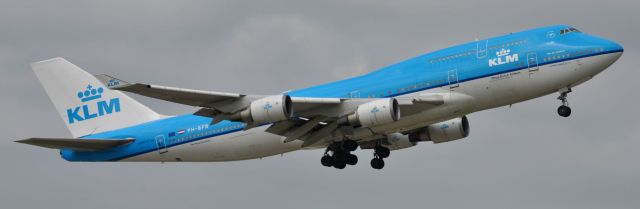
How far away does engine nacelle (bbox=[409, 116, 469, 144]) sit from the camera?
59281 mm

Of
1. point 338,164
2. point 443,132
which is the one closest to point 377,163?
point 338,164

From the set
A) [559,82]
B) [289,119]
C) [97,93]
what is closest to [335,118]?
[289,119]

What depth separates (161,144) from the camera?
195 feet

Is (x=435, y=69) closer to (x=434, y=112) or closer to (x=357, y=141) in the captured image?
(x=434, y=112)

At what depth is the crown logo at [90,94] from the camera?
210 ft

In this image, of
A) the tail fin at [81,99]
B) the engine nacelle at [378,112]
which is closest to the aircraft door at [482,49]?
the engine nacelle at [378,112]

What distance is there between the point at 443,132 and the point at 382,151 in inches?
132

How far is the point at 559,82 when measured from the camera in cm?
5162

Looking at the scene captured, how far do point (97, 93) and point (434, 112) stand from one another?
65.9 ft

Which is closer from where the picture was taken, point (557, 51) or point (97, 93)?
point (557, 51)

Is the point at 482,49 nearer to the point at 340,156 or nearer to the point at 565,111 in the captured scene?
the point at 565,111

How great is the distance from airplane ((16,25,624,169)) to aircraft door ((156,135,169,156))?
48 mm

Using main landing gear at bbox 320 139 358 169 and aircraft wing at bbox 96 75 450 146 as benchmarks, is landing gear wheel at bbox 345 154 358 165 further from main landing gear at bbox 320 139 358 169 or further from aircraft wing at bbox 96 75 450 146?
aircraft wing at bbox 96 75 450 146

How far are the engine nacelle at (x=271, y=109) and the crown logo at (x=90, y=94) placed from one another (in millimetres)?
15278
